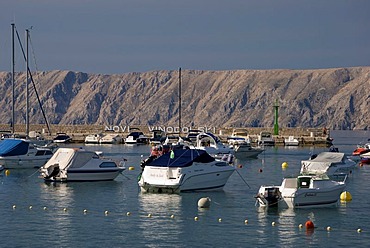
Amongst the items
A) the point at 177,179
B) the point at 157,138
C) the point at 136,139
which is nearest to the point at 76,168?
the point at 177,179

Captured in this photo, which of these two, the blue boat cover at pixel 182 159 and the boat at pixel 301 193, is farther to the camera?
the blue boat cover at pixel 182 159

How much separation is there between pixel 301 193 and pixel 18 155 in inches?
1214

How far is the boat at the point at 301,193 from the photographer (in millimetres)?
42094

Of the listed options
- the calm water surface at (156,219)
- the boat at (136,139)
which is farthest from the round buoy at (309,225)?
the boat at (136,139)

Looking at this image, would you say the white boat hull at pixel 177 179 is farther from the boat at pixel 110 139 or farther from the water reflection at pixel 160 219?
the boat at pixel 110 139

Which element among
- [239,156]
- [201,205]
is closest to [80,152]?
[201,205]

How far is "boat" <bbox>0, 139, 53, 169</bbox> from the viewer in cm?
6675

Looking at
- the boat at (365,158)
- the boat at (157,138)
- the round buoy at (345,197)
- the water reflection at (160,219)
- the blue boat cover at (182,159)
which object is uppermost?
the blue boat cover at (182,159)

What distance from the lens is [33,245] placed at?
33.9 m

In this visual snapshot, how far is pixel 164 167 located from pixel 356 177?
20719 mm

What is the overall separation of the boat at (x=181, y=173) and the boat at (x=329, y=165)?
42.6 ft

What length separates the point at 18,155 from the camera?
220 ft

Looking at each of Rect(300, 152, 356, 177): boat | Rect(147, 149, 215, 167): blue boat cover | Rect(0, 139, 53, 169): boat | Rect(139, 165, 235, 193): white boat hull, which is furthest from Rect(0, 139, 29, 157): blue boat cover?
Rect(300, 152, 356, 177): boat

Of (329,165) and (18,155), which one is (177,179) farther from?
(18,155)
